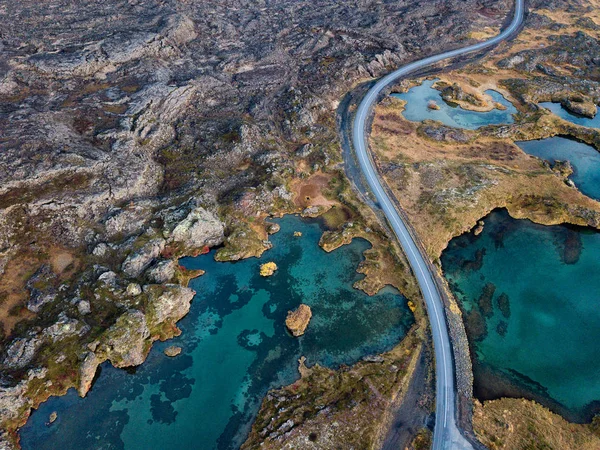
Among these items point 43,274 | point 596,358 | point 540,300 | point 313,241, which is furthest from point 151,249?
point 596,358

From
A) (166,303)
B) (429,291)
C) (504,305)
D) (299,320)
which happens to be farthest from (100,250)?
(504,305)

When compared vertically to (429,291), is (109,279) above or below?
above

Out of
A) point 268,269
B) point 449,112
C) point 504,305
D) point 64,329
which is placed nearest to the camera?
point 64,329

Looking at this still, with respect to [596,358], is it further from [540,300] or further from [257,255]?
[257,255]

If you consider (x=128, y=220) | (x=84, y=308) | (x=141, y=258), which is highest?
(x=128, y=220)

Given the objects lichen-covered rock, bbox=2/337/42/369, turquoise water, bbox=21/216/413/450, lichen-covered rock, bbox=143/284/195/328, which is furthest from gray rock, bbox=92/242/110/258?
lichen-covered rock, bbox=2/337/42/369

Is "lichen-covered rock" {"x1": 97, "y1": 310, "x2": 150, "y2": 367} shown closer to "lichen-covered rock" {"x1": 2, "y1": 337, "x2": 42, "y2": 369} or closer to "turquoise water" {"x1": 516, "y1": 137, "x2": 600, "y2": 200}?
"lichen-covered rock" {"x1": 2, "y1": 337, "x2": 42, "y2": 369}

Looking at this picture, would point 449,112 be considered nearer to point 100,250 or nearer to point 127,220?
point 127,220

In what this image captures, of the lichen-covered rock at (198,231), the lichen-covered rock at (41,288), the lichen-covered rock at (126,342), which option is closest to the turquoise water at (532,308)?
the lichen-covered rock at (198,231)
